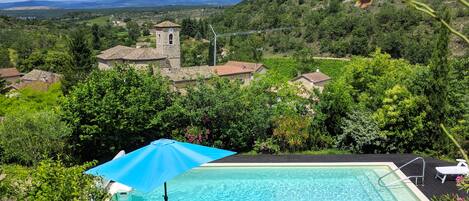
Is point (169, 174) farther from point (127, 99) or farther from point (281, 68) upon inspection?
point (281, 68)

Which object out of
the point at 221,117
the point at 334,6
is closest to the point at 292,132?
the point at 221,117

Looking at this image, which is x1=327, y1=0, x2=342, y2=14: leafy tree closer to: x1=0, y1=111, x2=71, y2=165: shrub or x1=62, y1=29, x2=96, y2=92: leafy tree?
x1=62, y1=29, x2=96, y2=92: leafy tree

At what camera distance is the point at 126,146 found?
48.5ft

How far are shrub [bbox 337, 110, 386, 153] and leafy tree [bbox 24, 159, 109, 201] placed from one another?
10.3 m

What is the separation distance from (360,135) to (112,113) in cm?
780

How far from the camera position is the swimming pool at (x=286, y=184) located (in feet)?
38.6

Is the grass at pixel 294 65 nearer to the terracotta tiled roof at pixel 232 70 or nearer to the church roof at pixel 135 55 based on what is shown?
the terracotta tiled roof at pixel 232 70

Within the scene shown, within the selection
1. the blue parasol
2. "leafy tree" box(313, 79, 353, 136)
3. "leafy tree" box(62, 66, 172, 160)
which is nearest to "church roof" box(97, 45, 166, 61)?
"leafy tree" box(62, 66, 172, 160)

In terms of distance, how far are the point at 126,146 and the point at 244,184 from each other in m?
4.26

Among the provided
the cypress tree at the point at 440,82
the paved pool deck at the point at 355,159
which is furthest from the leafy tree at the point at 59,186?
the cypress tree at the point at 440,82

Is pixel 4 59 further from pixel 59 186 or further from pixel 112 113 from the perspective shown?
pixel 59 186

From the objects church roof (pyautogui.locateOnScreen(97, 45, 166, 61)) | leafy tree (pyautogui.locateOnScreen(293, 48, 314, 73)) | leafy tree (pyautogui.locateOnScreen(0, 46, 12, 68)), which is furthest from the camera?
leafy tree (pyautogui.locateOnScreen(0, 46, 12, 68))

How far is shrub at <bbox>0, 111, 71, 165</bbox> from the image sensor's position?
13.2 meters

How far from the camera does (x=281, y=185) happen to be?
1265 cm
